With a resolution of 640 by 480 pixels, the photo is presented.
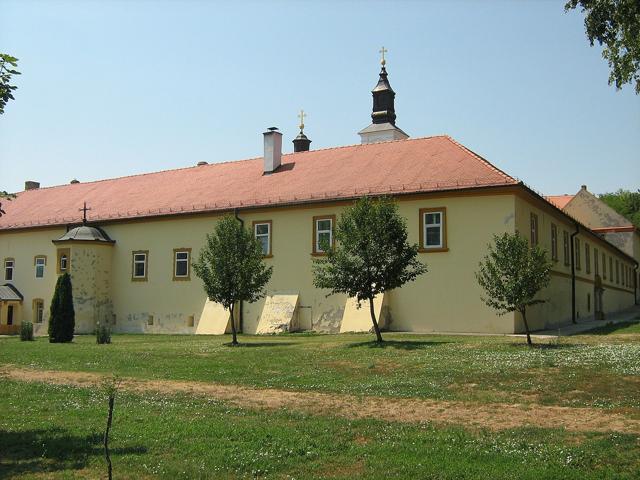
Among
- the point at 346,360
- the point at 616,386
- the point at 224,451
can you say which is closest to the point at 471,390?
the point at 616,386

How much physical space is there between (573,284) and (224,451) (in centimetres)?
2880

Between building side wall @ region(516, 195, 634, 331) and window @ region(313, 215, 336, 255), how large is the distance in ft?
25.1

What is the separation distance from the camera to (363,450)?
330 inches

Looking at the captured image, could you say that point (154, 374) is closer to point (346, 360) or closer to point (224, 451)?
point (346, 360)

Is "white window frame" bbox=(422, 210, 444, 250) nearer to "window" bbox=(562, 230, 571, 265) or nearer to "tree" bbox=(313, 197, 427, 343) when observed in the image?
"tree" bbox=(313, 197, 427, 343)

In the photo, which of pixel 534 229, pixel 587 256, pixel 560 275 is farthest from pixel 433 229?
pixel 587 256

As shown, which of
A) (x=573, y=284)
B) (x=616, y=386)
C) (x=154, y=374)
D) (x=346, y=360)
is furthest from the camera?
(x=573, y=284)

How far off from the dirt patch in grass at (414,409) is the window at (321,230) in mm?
14909

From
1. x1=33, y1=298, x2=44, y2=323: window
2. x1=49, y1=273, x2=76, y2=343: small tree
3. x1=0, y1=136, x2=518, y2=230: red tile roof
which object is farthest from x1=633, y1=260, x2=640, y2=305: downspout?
x1=49, y1=273, x2=76, y2=343: small tree

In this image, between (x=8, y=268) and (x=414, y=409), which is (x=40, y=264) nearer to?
(x=8, y=268)

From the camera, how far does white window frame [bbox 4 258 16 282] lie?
3938 cm

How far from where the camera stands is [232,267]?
2330 centimetres

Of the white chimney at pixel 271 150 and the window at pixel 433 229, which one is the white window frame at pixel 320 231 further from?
the white chimney at pixel 271 150

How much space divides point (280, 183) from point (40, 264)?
15.4 meters
